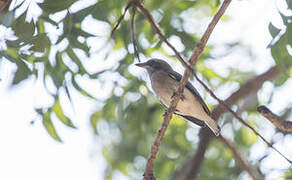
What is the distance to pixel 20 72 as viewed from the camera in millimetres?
4621

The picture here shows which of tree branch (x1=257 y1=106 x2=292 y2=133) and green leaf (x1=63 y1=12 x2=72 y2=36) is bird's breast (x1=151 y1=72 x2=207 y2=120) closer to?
green leaf (x1=63 y1=12 x2=72 y2=36)

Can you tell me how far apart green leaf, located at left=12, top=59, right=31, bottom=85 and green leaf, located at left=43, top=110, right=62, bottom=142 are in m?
0.90

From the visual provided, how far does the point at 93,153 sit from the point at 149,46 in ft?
8.97

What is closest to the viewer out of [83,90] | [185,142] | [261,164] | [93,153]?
[83,90]

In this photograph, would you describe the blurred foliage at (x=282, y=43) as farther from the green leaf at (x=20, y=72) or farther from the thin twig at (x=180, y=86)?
the green leaf at (x=20, y=72)

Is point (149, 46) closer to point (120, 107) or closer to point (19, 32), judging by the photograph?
point (120, 107)

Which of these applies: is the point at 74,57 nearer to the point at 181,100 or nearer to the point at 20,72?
the point at 20,72

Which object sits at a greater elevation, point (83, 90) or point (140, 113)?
point (140, 113)

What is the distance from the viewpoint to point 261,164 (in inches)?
258

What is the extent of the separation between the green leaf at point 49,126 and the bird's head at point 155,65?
5.00 ft

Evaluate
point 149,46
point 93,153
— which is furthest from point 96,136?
point 149,46

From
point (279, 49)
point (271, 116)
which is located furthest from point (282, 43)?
point (271, 116)

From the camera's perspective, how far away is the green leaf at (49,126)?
216 inches

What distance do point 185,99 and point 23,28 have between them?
2.49 meters
